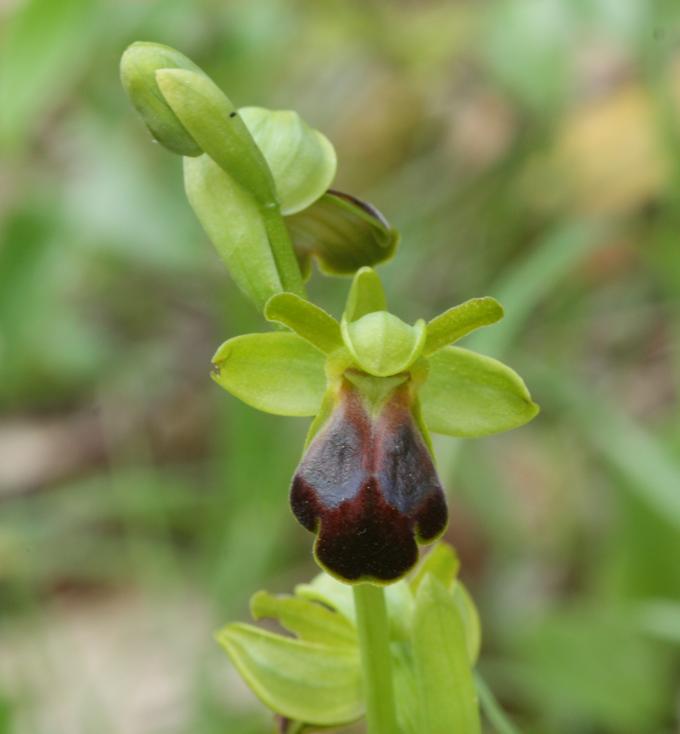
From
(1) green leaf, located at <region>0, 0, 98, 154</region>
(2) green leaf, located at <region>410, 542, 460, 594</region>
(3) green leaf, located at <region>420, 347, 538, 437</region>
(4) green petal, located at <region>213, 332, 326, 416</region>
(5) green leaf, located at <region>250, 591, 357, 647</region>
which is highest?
(1) green leaf, located at <region>0, 0, 98, 154</region>

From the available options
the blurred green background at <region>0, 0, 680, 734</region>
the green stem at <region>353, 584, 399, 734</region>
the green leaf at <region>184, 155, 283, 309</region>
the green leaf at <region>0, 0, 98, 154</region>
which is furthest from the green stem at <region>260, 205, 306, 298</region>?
the green leaf at <region>0, 0, 98, 154</region>

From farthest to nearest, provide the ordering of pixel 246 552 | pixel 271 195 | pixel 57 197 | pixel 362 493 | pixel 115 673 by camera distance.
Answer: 1. pixel 57 197
2. pixel 115 673
3. pixel 246 552
4. pixel 271 195
5. pixel 362 493

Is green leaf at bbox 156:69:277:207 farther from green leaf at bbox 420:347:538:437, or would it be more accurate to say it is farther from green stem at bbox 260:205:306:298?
green leaf at bbox 420:347:538:437

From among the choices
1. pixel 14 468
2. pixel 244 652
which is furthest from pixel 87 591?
pixel 244 652

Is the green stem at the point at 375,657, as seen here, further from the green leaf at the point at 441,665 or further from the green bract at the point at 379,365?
the green bract at the point at 379,365

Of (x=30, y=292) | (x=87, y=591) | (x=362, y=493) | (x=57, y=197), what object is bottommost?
(x=87, y=591)

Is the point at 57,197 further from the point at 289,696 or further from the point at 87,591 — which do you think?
the point at 289,696

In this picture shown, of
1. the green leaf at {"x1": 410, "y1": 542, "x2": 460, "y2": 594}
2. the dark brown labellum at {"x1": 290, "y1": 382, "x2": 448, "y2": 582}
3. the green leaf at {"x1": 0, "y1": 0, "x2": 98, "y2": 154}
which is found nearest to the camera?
the dark brown labellum at {"x1": 290, "y1": 382, "x2": 448, "y2": 582}
